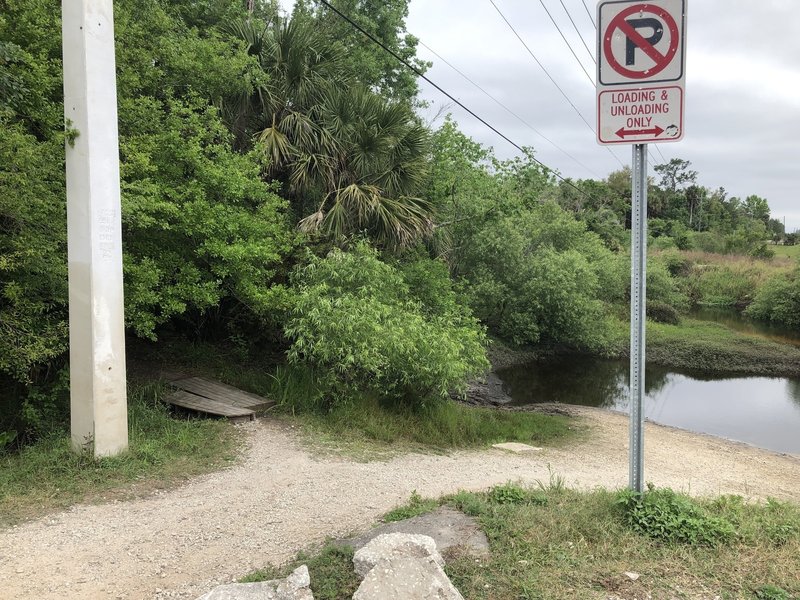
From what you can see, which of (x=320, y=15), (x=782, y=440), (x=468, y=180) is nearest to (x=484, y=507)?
(x=468, y=180)

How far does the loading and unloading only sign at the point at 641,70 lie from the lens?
3387 millimetres

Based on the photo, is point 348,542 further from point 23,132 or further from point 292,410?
point 23,132

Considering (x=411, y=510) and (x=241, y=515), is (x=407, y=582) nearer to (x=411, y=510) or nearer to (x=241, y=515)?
(x=411, y=510)

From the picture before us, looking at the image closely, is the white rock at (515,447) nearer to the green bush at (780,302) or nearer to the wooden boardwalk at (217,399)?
the wooden boardwalk at (217,399)

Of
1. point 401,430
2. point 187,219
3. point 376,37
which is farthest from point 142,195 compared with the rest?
point 376,37

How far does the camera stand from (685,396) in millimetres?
18641

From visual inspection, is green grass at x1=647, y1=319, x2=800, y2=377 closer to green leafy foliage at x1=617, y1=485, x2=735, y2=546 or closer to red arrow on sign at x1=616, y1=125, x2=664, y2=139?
green leafy foliage at x1=617, y1=485, x2=735, y2=546

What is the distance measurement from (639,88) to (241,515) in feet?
13.7

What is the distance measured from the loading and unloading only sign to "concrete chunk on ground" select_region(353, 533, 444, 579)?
2573mm

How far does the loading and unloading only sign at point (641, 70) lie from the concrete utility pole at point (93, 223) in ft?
14.9

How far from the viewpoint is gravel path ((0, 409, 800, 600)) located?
3.58 metres

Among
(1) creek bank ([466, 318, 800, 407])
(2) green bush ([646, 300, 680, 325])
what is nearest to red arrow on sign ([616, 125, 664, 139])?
(1) creek bank ([466, 318, 800, 407])

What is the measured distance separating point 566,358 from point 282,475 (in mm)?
18054

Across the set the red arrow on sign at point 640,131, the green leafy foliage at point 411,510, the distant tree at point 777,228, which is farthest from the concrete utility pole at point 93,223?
the distant tree at point 777,228
